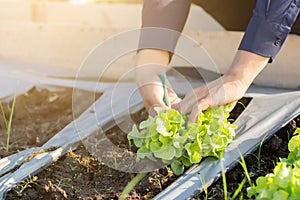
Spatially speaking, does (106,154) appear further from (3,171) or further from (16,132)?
(16,132)

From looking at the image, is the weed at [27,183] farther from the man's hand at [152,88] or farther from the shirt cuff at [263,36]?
the shirt cuff at [263,36]

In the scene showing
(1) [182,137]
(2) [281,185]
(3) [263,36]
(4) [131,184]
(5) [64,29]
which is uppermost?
(3) [263,36]

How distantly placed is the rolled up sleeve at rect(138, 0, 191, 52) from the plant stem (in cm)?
44

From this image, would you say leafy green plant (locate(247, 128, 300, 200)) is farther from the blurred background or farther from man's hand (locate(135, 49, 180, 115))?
the blurred background

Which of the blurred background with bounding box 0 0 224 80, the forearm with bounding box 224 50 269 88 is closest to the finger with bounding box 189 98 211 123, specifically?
the forearm with bounding box 224 50 269 88

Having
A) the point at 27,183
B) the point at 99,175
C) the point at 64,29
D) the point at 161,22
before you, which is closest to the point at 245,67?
the point at 161,22

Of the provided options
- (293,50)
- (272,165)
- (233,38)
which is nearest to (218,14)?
(233,38)

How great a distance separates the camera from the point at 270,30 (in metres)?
1.60

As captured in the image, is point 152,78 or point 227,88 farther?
point 152,78

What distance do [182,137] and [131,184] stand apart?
0.19 metres

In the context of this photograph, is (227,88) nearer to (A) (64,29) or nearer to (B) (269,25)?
(B) (269,25)

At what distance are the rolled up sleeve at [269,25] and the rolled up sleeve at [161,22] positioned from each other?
32 cm

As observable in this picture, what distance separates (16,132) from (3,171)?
0.45 m

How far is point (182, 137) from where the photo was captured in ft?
5.03
